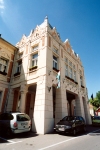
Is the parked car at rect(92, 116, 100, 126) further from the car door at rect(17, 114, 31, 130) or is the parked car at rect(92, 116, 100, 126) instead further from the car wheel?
the car wheel

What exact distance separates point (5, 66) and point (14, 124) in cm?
898

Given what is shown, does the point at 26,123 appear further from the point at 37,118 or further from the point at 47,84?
the point at 47,84

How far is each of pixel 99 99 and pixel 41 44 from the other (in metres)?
41.5

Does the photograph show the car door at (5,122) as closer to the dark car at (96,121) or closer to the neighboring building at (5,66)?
the neighboring building at (5,66)

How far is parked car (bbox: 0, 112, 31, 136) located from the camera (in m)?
7.32

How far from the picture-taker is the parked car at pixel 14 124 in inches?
288

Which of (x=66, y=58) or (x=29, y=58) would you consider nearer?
(x=29, y=58)

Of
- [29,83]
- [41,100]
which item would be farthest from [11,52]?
[41,100]

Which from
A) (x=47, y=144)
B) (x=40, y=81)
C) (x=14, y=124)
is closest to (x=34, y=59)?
(x=40, y=81)

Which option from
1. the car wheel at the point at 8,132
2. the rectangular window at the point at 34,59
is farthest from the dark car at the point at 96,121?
the car wheel at the point at 8,132

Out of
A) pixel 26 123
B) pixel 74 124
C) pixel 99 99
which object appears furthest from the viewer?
pixel 99 99

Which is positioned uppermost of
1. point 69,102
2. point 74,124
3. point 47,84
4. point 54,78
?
point 54,78

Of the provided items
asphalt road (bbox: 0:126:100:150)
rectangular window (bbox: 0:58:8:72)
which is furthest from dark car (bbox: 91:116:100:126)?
rectangular window (bbox: 0:58:8:72)

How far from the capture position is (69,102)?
20.3 m
